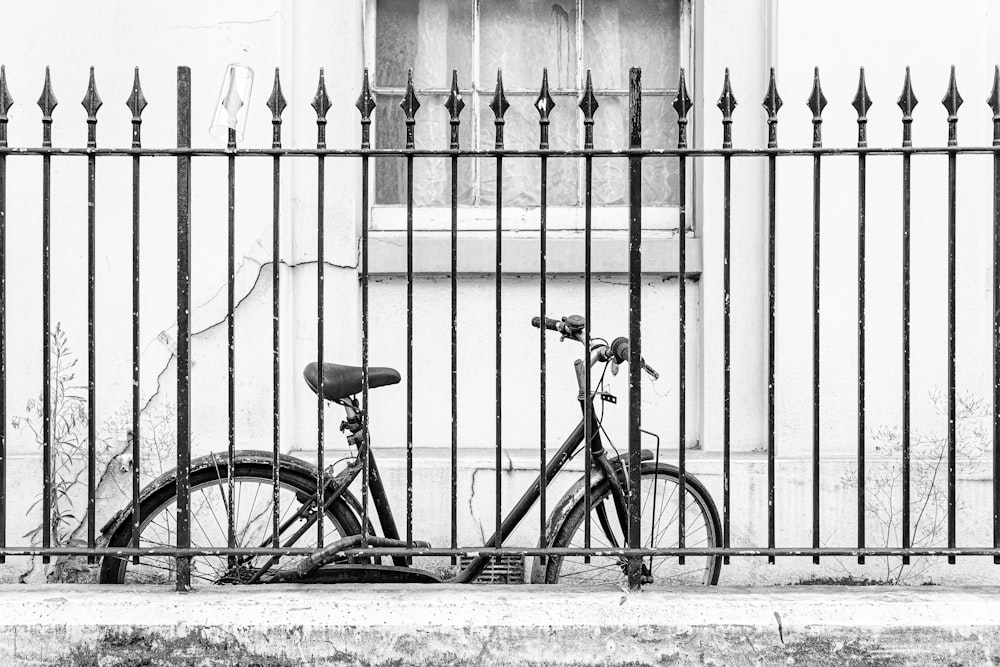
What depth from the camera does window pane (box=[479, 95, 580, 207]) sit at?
16.0 ft

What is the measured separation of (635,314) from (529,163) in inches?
73.3

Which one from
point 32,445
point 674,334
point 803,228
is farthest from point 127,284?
point 803,228

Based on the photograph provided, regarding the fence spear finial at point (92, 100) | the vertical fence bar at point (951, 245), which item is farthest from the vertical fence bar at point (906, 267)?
the fence spear finial at point (92, 100)

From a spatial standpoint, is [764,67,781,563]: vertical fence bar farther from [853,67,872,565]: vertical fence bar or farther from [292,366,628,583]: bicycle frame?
[292,366,628,583]: bicycle frame

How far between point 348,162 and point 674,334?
170 centimetres

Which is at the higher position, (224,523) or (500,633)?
(224,523)

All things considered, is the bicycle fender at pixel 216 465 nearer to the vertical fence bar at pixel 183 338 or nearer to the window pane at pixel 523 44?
the vertical fence bar at pixel 183 338

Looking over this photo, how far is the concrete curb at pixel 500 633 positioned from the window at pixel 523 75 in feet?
7.53

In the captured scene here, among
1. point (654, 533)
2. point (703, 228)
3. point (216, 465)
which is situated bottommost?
point (654, 533)

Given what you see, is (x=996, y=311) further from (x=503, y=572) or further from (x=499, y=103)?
(x=503, y=572)

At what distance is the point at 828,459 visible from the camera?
4379 mm

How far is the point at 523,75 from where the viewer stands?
4.86 meters

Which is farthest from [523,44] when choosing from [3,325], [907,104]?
[3,325]

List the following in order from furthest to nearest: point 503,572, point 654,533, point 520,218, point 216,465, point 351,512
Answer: point 520,218, point 654,533, point 503,572, point 351,512, point 216,465
